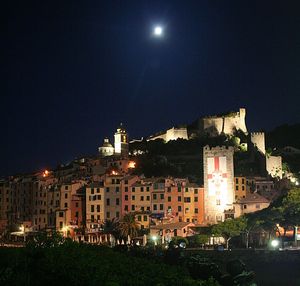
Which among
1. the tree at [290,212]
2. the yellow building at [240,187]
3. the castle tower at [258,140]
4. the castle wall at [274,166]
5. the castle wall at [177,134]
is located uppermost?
the castle wall at [177,134]

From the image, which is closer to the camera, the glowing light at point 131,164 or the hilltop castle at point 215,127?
the glowing light at point 131,164

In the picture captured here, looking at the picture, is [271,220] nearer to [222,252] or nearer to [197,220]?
[222,252]

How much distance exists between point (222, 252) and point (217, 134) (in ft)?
179

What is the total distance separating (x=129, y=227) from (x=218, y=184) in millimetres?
13032

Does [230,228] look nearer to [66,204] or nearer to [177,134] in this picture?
[66,204]

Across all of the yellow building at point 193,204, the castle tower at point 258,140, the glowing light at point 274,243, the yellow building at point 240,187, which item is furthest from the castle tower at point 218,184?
the castle tower at point 258,140

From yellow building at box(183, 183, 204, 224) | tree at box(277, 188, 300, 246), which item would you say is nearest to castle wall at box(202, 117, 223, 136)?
yellow building at box(183, 183, 204, 224)

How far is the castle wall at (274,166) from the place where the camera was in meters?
84.3

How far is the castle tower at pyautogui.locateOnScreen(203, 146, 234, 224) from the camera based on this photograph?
235 feet

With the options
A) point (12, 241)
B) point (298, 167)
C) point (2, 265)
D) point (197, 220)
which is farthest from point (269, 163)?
point (2, 265)

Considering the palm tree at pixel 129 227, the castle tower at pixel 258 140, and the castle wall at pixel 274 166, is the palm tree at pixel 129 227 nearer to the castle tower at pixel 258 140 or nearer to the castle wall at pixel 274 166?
the castle wall at pixel 274 166

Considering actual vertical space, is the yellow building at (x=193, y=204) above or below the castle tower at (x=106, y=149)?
below

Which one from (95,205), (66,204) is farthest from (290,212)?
(66,204)

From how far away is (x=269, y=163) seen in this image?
280ft
